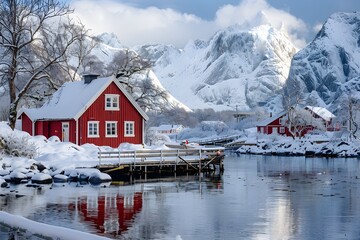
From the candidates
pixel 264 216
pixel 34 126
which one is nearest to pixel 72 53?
pixel 34 126

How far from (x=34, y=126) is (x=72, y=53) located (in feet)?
43.0

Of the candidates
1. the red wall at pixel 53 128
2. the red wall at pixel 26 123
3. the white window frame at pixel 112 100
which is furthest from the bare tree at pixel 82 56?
the white window frame at pixel 112 100

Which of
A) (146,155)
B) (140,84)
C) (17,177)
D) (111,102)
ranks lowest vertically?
(17,177)

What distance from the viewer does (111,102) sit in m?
56.5

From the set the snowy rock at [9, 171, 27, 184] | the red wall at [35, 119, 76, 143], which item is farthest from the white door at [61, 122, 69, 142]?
the snowy rock at [9, 171, 27, 184]

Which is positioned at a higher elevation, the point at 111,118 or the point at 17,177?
the point at 111,118

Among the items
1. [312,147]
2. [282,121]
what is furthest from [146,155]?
[282,121]

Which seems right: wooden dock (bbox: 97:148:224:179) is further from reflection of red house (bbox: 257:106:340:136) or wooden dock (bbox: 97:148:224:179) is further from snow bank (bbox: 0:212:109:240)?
reflection of red house (bbox: 257:106:340:136)

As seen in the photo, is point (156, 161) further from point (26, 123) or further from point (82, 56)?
point (82, 56)

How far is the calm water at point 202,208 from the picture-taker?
873 inches

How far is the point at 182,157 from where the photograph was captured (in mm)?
51906

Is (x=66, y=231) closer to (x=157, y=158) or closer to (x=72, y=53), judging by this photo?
(x=157, y=158)

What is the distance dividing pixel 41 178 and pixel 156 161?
11461mm

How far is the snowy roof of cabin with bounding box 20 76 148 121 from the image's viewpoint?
5497 cm
